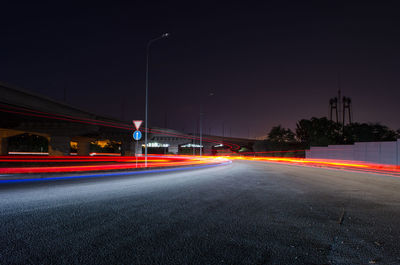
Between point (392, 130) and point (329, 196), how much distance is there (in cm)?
5000

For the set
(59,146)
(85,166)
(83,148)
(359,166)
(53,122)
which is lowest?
(359,166)

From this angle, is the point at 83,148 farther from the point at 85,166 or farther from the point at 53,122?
the point at 85,166

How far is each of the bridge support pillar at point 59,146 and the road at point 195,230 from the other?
36590mm

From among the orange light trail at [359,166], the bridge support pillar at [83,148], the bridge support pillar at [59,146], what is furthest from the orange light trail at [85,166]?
the bridge support pillar at [83,148]

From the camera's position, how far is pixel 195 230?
4.43 meters

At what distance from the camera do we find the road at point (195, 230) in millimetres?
3328

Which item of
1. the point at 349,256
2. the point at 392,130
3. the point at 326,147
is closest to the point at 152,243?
the point at 349,256

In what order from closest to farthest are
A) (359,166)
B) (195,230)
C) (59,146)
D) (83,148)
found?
(195,230)
(359,166)
(59,146)
(83,148)

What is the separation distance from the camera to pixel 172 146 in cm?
7612

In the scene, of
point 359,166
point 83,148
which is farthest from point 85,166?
point 83,148

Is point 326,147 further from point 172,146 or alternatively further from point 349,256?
point 172,146

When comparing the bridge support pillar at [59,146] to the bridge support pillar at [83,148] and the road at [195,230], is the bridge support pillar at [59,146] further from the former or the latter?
the road at [195,230]

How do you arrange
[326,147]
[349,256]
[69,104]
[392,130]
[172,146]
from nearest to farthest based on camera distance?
[349,256]
[69,104]
[326,147]
[392,130]
[172,146]

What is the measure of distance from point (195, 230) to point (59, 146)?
42603 mm
